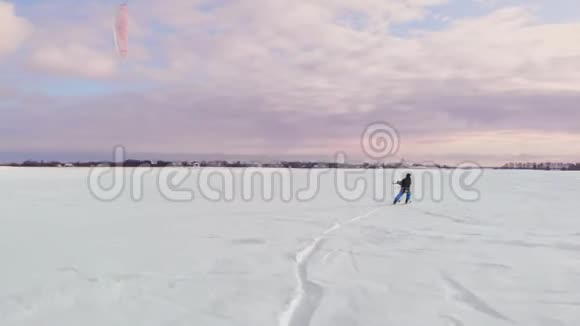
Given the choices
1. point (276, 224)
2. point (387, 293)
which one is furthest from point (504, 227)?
point (387, 293)

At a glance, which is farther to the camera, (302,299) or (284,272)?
(284,272)

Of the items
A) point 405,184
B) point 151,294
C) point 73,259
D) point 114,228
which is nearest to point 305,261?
point 151,294

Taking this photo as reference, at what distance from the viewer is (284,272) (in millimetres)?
4355

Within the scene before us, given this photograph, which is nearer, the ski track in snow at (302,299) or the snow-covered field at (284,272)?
the ski track in snow at (302,299)

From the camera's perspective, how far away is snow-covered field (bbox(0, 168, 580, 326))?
3146 mm

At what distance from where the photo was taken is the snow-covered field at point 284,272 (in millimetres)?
3146

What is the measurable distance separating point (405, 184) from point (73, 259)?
9.89 metres

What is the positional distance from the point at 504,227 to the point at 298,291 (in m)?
5.58

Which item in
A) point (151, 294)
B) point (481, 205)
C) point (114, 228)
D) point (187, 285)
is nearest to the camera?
point (151, 294)

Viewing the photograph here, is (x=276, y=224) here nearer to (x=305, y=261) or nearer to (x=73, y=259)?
(x=305, y=261)

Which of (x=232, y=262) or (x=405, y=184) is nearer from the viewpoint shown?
(x=232, y=262)

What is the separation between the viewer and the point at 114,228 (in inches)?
282

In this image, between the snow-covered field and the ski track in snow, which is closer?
the ski track in snow

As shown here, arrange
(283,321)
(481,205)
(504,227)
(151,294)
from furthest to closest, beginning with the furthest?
1. (481,205)
2. (504,227)
3. (151,294)
4. (283,321)
